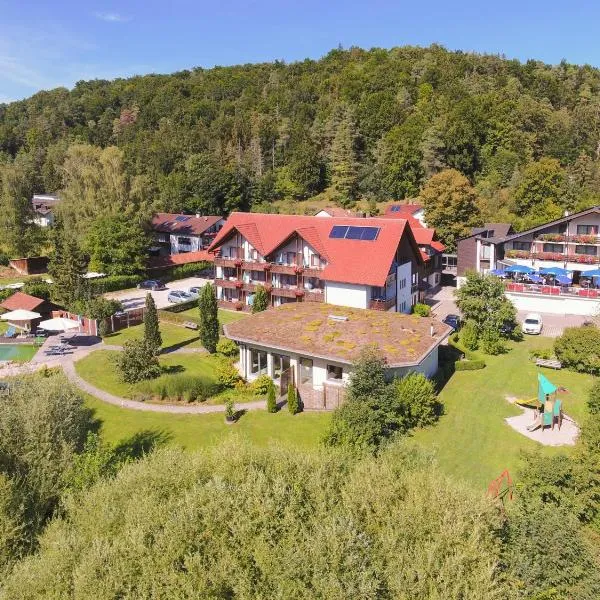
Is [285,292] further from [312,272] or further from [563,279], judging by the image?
[563,279]

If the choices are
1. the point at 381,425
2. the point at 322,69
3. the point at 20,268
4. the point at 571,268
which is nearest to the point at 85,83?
the point at 322,69

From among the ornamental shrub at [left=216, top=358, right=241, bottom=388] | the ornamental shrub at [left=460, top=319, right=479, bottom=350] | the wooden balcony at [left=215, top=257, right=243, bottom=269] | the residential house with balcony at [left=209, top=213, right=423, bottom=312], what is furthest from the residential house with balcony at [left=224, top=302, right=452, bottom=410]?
the wooden balcony at [left=215, top=257, right=243, bottom=269]

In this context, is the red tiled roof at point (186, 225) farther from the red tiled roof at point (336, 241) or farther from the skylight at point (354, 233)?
the skylight at point (354, 233)

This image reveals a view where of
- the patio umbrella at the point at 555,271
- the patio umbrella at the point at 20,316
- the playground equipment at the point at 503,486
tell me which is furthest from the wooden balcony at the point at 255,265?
the playground equipment at the point at 503,486

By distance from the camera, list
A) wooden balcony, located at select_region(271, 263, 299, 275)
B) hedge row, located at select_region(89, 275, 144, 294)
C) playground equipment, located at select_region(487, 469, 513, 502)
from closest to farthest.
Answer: playground equipment, located at select_region(487, 469, 513, 502), wooden balcony, located at select_region(271, 263, 299, 275), hedge row, located at select_region(89, 275, 144, 294)

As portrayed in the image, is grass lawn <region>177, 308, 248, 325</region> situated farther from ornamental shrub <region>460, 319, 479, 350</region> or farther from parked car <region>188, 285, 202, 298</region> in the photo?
ornamental shrub <region>460, 319, 479, 350</region>

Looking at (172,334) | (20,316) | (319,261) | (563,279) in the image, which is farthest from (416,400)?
(20,316)
